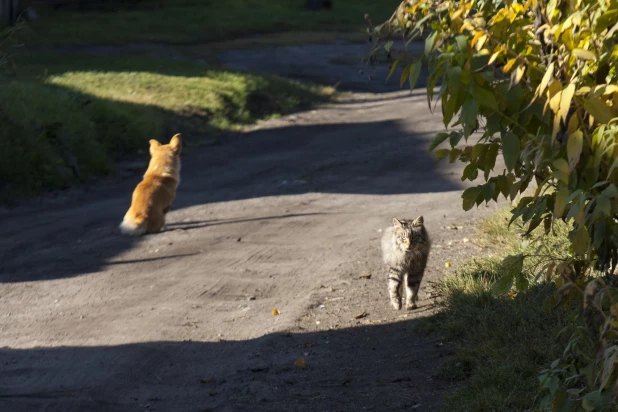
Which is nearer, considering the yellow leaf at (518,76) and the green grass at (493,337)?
the yellow leaf at (518,76)

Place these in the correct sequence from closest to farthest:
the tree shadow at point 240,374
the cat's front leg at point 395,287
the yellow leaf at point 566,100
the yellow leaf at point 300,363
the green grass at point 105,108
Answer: the yellow leaf at point 566,100 < the tree shadow at point 240,374 < the yellow leaf at point 300,363 < the cat's front leg at point 395,287 < the green grass at point 105,108

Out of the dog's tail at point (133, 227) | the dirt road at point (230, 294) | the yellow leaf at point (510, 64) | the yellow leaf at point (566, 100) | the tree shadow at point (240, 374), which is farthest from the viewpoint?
the dog's tail at point (133, 227)

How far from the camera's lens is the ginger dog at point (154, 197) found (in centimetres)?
1026

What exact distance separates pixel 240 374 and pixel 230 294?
2.00 m

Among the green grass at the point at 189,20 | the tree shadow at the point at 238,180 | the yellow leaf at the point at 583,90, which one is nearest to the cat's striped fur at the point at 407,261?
the tree shadow at the point at 238,180

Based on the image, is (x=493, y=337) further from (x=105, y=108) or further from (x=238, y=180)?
(x=105, y=108)

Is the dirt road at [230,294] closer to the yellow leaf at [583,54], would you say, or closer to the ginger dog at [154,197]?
the ginger dog at [154,197]

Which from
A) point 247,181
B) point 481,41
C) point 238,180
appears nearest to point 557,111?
point 481,41

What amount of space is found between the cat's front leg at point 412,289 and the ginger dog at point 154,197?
4059 mm

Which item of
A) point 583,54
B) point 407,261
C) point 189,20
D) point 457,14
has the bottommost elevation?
point 189,20

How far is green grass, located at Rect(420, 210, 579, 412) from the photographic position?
5093 millimetres

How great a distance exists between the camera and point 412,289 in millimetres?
7449

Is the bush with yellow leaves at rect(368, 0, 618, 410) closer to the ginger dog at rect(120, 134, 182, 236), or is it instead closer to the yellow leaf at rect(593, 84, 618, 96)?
the yellow leaf at rect(593, 84, 618, 96)

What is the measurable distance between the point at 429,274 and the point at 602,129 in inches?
213
